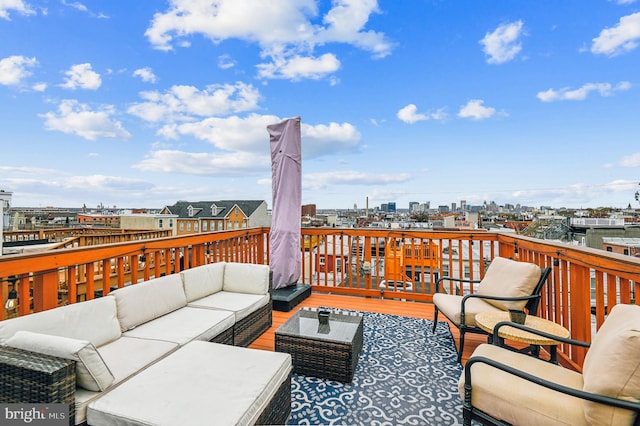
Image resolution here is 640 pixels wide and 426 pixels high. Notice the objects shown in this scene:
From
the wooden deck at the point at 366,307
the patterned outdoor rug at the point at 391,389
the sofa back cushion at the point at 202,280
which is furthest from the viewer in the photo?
the wooden deck at the point at 366,307

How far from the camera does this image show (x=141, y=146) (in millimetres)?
8438

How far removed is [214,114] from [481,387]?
304 inches

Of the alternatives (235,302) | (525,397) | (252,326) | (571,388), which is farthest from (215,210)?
(571,388)

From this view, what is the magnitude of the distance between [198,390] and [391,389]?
143 cm

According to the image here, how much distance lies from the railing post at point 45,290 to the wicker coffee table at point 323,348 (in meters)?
1.85

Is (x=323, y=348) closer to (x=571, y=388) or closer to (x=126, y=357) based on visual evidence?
(x=126, y=357)

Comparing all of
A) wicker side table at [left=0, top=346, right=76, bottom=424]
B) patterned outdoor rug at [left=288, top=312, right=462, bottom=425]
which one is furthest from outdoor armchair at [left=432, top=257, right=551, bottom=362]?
wicker side table at [left=0, top=346, right=76, bottom=424]

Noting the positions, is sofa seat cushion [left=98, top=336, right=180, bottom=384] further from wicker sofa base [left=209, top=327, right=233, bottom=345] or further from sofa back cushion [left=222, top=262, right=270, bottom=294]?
sofa back cushion [left=222, top=262, right=270, bottom=294]

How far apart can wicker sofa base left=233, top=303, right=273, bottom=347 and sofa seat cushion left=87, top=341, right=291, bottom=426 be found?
84cm

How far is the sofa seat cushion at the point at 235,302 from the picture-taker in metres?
2.71

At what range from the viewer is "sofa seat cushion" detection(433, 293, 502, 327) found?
2531mm

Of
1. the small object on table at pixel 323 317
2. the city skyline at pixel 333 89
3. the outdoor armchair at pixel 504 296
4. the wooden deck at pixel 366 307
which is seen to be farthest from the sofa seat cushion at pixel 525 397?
the city skyline at pixel 333 89

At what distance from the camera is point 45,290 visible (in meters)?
2.19

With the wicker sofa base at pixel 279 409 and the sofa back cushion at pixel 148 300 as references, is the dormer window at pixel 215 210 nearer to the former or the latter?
the sofa back cushion at pixel 148 300
